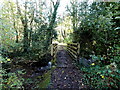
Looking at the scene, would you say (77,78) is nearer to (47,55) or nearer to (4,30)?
(4,30)

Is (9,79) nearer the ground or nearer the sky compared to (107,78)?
nearer the ground

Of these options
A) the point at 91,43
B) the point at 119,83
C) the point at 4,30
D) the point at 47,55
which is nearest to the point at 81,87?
the point at 119,83

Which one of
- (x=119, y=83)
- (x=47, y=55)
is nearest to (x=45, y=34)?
(x=47, y=55)

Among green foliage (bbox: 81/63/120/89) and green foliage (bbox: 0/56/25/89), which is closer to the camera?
green foliage (bbox: 81/63/120/89)

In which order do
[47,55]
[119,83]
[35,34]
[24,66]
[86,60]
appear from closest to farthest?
[119,83], [86,60], [47,55], [24,66], [35,34]

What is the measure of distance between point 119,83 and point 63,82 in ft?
5.43

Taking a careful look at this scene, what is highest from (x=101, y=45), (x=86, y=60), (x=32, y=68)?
(x=101, y=45)

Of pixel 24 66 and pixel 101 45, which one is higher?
pixel 101 45

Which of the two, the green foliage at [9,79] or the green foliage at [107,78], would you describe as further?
the green foliage at [9,79]

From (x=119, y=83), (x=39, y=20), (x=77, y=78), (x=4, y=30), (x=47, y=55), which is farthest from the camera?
(x=39, y=20)

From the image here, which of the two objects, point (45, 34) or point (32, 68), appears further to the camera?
point (45, 34)

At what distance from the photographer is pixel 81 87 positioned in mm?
2584

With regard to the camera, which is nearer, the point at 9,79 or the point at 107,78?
the point at 107,78

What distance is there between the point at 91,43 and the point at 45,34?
434cm
